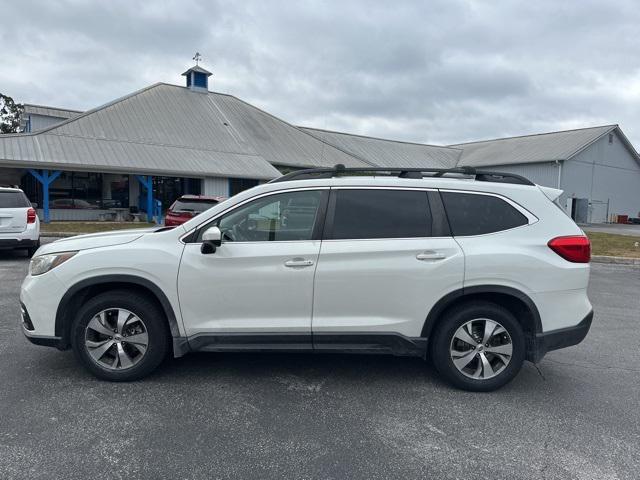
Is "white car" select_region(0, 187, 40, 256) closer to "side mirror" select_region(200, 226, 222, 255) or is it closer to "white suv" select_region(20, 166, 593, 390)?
"white suv" select_region(20, 166, 593, 390)

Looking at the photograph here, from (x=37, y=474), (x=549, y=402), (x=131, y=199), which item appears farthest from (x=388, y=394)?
(x=131, y=199)

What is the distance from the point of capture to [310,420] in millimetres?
3500

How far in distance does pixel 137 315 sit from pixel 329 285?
1.60 m

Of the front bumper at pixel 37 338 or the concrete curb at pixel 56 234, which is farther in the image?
the concrete curb at pixel 56 234

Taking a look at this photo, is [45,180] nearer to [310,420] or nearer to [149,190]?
[149,190]

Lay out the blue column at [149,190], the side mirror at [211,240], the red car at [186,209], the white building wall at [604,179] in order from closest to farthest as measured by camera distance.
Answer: the side mirror at [211,240] → the red car at [186,209] → the blue column at [149,190] → the white building wall at [604,179]

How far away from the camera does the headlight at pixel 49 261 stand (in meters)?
4.00

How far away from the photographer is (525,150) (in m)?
39.2

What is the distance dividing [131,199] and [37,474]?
2392 centimetres

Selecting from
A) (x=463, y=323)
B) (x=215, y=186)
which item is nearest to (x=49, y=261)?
(x=463, y=323)

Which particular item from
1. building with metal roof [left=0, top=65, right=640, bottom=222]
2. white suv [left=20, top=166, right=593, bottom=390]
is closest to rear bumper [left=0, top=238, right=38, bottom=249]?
white suv [left=20, top=166, right=593, bottom=390]

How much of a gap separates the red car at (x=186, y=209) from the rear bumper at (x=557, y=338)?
10510 mm

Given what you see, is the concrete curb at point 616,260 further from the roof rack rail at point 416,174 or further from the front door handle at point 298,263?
the front door handle at point 298,263

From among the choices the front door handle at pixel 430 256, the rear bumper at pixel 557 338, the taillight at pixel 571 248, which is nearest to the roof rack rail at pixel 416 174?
the taillight at pixel 571 248
